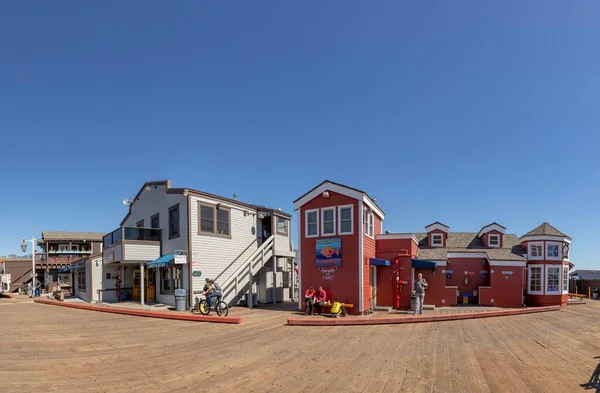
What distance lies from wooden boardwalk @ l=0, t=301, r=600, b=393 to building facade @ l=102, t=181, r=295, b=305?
18.5 feet

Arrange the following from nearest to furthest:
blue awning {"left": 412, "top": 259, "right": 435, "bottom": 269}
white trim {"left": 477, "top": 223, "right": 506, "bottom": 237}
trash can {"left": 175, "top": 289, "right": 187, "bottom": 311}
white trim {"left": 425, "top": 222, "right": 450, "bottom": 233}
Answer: trash can {"left": 175, "top": 289, "right": 187, "bottom": 311} → blue awning {"left": 412, "top": 259, "right": 435, "bottom": 269} → white trim {"left": 477, "top": 223, "right": 506, "bottom": 237} → white trim {"left": 425, "top": 222, "right": 450, "bottom": 233}

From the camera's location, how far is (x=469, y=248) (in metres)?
28.0

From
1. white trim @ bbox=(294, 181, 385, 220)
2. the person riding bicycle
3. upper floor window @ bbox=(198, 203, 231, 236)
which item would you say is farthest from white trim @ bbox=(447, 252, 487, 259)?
the person riding bicycle

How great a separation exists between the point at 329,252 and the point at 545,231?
17.6 meters

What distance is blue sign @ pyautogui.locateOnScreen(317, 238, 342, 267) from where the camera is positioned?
1730 cm

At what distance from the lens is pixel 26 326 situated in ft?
41.8

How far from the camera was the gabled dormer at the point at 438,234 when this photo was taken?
2773cm

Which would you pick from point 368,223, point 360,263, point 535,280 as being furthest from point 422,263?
point 535,280

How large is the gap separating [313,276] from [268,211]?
22.7ft

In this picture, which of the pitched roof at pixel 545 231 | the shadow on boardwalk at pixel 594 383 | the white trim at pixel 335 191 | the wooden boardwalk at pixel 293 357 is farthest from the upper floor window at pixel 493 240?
the shadow on boardwalk at pixel 594 383

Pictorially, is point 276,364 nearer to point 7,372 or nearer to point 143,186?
point 7,372

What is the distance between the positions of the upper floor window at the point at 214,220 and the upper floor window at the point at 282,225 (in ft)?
12.4

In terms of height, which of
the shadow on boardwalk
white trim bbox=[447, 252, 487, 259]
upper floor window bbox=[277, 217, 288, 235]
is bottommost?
white trim bbox=[447, 252, 487, 259]

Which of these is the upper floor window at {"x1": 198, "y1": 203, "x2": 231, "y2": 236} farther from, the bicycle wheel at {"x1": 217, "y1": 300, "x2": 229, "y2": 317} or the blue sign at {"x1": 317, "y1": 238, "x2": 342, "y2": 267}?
the blue sign at {"x1": 317, "y1": 238, "x2": 342, "y2": 267}
